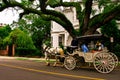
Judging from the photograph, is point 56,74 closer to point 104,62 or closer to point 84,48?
point 104,62

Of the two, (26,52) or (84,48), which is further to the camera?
(26,52)

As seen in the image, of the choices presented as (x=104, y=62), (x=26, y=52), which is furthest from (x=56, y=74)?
(x=26, y=52)

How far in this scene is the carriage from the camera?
59.8 feet

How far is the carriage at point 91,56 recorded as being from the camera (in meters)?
18.2

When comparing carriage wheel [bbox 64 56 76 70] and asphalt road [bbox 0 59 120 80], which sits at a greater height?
carriage wheel [bbox 64 56 76 70]

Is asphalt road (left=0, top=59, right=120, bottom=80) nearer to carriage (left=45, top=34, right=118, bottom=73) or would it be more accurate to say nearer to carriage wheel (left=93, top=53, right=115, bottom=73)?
carriage wheel (left=93, top=53, right=115, bottom=73)

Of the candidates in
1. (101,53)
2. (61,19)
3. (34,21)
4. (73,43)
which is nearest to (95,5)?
(61,19)

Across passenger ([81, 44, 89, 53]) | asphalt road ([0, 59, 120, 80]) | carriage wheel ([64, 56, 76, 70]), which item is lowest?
asphalt road ([0, 59, 120, 80])

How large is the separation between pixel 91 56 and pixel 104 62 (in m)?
1.16

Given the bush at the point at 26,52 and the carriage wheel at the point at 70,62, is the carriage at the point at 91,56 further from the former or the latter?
the bush at the point at 26,52

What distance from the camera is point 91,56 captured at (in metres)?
19.2

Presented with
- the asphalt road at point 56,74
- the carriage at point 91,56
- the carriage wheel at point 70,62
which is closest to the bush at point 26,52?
the carriage at point 91,56

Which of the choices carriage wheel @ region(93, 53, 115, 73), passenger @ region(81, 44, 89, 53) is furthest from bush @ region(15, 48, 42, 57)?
carriage wheel @ region(93, 53, 115, 73)

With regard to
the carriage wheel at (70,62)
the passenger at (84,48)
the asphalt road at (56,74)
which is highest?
the passenger at (84,48)
